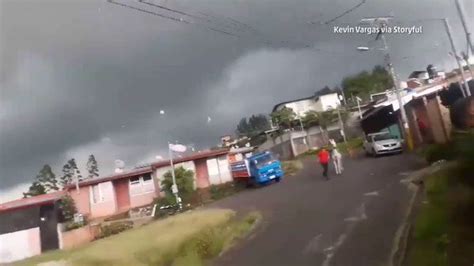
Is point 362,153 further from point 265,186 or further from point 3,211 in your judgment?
point 3,211

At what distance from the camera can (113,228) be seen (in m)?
12.6

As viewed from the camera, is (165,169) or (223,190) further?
(223,190)

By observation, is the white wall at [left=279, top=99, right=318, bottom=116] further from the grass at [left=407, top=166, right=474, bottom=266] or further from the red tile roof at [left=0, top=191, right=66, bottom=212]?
the grass at [left=407, top=166, right=474, bottom=266]

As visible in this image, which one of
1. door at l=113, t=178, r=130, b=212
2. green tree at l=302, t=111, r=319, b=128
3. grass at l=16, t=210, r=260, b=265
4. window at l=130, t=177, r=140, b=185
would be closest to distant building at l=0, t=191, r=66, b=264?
grass at l=16, t=210, r=260, b=265

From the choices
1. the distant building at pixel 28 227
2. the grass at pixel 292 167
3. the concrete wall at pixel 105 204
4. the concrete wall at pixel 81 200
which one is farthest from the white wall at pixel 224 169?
the distant building at pixel 28 227

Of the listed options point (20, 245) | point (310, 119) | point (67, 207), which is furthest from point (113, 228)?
point (310, 119)

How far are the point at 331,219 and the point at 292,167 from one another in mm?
9922

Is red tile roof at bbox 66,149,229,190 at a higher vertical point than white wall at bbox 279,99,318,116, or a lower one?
lower

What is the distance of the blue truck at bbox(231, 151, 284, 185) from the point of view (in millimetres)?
18766

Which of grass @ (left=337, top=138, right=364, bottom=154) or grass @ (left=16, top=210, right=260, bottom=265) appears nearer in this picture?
grass @ (left=16, top=210, right=260, bottom=265)

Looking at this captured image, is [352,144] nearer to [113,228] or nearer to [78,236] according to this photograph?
[113,228]

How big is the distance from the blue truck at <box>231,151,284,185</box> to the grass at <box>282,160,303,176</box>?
1.48 ft

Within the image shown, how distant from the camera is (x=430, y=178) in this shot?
983 cm

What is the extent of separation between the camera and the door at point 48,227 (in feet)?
35.7
